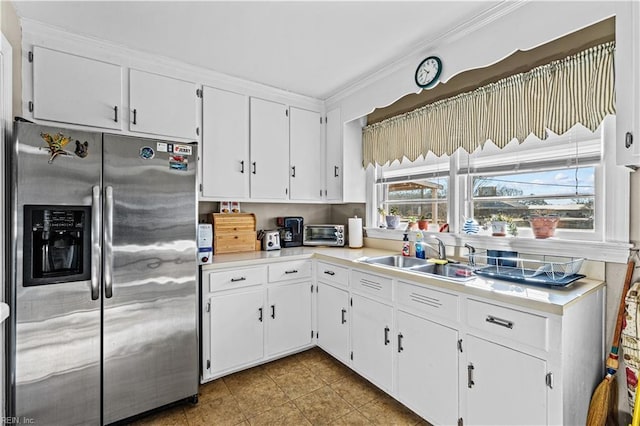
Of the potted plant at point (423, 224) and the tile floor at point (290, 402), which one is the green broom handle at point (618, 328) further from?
the potted plant at point (423, 224)

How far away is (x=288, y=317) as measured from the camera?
2648mm

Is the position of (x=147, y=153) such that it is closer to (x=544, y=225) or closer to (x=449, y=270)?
(x=449, y=270)

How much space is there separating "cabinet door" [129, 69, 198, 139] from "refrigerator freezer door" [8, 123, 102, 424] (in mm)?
633

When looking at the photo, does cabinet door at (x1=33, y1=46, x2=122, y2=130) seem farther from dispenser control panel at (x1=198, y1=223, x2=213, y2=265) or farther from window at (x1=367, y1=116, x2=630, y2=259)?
window at (x1=367, y1=116, x2=630, y2=259)

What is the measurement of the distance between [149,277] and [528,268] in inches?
93.9

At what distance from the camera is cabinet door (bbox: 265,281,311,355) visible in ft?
8.41

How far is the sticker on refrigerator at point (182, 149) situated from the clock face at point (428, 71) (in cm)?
174

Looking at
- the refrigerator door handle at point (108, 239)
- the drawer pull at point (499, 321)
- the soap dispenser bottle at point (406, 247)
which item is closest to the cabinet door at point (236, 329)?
the refrigerator door handle at point (108, 239)

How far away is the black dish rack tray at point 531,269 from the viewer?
158 centimetres

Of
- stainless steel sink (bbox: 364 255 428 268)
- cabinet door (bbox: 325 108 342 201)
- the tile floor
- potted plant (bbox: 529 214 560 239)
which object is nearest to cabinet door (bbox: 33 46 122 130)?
cabinet door (bbox: 325 108 342 201)

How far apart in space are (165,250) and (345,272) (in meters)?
1.32

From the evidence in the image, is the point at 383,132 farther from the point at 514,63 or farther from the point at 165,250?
the point at 165,250

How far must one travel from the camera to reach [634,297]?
144 centimetres

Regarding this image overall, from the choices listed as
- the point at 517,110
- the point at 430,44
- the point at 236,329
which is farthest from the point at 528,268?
the point at 236,329
